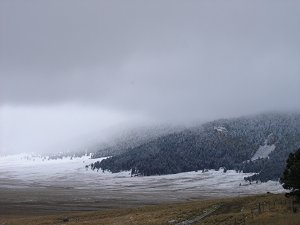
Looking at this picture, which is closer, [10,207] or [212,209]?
[212,209]

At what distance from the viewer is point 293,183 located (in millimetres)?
64938

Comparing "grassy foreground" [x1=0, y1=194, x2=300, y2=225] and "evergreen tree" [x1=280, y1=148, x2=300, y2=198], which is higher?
"evergreen tree" [x1=280, y1=148, x2=300, y2=198]

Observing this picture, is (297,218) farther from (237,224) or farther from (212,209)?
(212,209)

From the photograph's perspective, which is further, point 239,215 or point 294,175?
point 239,215

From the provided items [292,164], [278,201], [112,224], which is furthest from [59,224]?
[292,164]

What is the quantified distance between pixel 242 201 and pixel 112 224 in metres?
26.9

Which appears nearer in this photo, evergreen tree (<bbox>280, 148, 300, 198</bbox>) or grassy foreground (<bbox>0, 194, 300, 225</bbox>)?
grassy foreground (<bbox>0, 194, 300, 225</bbox>)

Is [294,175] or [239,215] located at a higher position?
[294,175]

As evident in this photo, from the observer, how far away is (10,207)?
170 metres

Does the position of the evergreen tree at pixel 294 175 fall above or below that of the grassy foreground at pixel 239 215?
above

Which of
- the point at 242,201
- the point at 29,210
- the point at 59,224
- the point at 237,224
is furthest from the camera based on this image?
the point at 29,210

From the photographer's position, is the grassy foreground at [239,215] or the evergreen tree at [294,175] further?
the evergreen tree at [294,175]

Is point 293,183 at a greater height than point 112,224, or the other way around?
point 293,183

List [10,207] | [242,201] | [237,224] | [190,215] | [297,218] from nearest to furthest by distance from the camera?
[297,218], [237,224], [190,215], [242,201], [10,207]
